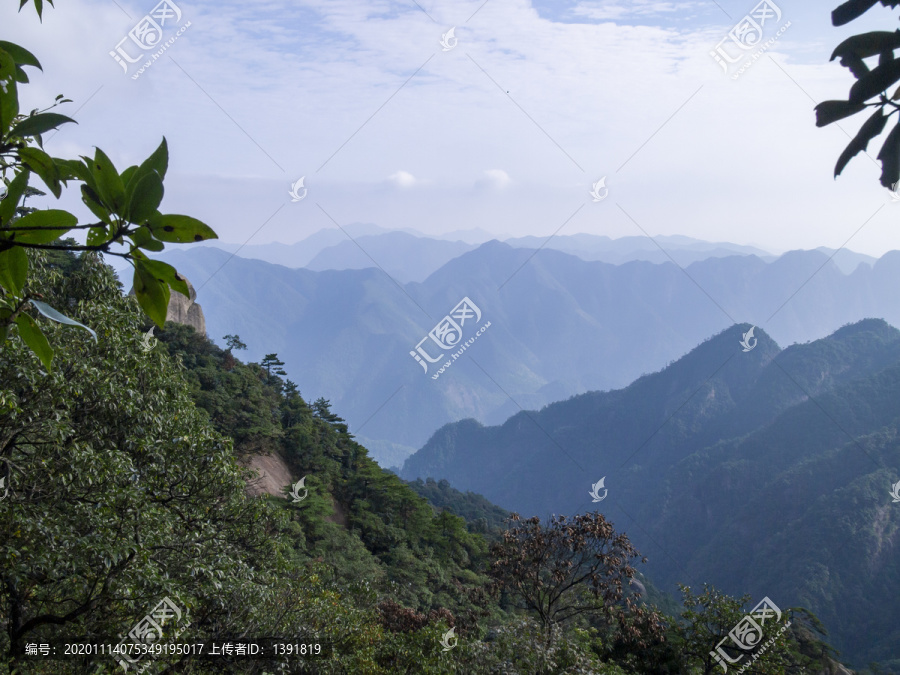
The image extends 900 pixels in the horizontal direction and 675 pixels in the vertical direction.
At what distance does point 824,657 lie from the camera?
1283 centimetres

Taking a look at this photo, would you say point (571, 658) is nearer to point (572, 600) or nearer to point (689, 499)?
point (572, 600)

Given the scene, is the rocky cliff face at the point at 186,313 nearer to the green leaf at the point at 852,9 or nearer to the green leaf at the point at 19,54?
the green leaf at the point at 19,54

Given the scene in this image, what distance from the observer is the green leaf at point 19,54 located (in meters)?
1.00

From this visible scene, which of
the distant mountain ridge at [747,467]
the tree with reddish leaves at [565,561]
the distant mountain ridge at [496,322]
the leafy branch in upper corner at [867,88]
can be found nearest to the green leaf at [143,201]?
the leafy branch in upper corner at [867,88]

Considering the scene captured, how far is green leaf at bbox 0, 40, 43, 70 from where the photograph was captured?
996 mm

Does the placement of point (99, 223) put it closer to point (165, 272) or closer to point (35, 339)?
point (165, 272)

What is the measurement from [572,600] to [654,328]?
636ft

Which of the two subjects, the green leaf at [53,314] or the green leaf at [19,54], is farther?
the green leaf at [19,54]

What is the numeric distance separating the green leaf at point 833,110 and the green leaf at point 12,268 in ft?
4.02

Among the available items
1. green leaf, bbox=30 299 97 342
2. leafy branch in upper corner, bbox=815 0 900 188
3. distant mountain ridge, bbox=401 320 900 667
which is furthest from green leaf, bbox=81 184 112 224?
distant mountain ridge, bbox=401 320 900 667

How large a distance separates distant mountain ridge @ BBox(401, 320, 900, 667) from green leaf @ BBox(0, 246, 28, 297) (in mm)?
31533

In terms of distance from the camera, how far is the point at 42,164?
0.95 metres

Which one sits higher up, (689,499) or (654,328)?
(654,328)

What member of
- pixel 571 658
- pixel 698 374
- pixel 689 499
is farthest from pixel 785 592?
pixel 698 374
